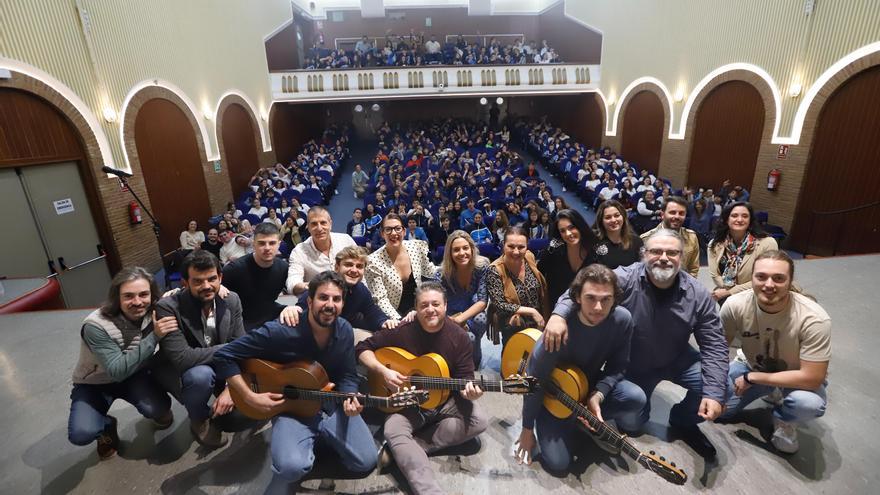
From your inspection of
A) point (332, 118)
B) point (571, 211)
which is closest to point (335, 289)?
point (571, 211)

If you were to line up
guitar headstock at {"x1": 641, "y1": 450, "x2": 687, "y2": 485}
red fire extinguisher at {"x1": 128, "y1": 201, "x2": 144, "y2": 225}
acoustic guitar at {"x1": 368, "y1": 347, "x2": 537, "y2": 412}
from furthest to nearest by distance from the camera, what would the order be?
red fire extinguisher at {"x1": 128, "y1": 201, "x2": 144, "y2": 225}, acoustic guitar at {"x1": 368, "y1": 347, "x2": 537, "y2": 412}, guitar headstock at {"x1": 641, "y1": 450, "x2": 687, "y2": 485}

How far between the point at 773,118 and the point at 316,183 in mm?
9790

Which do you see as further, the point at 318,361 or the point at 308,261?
the point at 308,261

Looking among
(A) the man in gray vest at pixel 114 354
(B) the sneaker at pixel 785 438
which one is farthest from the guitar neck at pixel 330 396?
(B) the sneaker at pixel 785 438

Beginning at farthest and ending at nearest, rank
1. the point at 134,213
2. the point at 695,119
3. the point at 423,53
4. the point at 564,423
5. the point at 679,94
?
the point at 423,53
the point at 679,94
the point at 695,119
the point at 134,213
the point at 564,423

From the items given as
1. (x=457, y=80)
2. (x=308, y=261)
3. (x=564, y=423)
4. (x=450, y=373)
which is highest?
(x=457, y=80)

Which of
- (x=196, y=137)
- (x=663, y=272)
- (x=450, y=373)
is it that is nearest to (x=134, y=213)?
(x=196, y=137)

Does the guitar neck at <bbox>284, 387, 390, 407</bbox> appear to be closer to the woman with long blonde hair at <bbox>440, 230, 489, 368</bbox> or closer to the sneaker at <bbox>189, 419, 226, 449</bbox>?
the sneaker at <bbox>189, 419, 226, 449</bbox>

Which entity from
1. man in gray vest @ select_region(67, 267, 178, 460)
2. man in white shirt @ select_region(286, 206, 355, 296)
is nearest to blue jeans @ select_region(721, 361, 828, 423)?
man in white shirt @ select_region(286, 206, 355, 296)

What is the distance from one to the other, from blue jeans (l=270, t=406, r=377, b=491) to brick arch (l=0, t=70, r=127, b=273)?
5.73 m

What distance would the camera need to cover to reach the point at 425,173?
10.9 m

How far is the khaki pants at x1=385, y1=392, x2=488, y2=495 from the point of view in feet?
7.12

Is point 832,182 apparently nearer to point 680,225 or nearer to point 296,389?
point 680,225

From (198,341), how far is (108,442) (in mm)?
778
